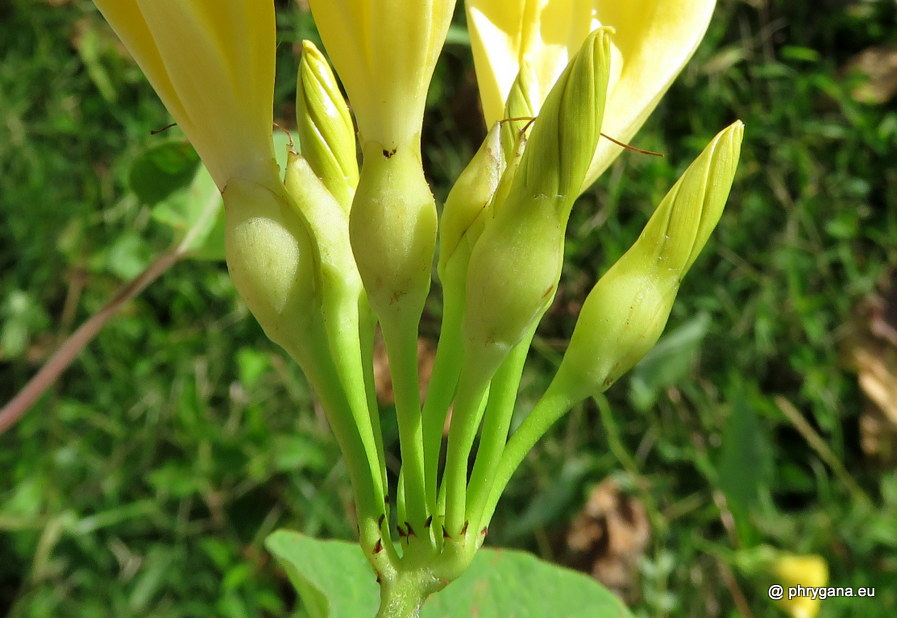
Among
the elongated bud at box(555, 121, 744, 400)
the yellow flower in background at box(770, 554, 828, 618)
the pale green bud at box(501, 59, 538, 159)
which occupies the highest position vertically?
the pale green bud at box(501, 59, 538, 159)

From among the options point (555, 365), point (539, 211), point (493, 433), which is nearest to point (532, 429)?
point (493, 433)

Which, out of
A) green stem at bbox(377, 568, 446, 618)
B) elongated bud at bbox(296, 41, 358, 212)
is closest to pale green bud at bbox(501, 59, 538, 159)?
elongated bud at bbox(296, 41, 358, 212)

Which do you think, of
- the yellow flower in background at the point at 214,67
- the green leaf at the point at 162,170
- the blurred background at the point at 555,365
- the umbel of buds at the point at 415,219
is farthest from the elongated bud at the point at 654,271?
the blurred background at the point at 555,365

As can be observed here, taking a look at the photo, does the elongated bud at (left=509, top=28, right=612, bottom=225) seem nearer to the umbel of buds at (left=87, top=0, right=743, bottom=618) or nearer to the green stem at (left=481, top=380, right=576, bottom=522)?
the umbel of buds at (left=87, top=0, right=743, bottom=618)

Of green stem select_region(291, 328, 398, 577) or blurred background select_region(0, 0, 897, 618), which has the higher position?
green stem select_region(291, 328, 398, 577)

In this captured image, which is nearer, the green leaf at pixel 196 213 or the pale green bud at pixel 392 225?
the pale green bud at pixel 392 225

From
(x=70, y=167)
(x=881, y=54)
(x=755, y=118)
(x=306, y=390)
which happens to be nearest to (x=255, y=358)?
(x=306, y=390)

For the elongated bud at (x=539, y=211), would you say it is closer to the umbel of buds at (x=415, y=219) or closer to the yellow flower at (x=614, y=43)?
the umbel of buds at (x=415, y=219)
